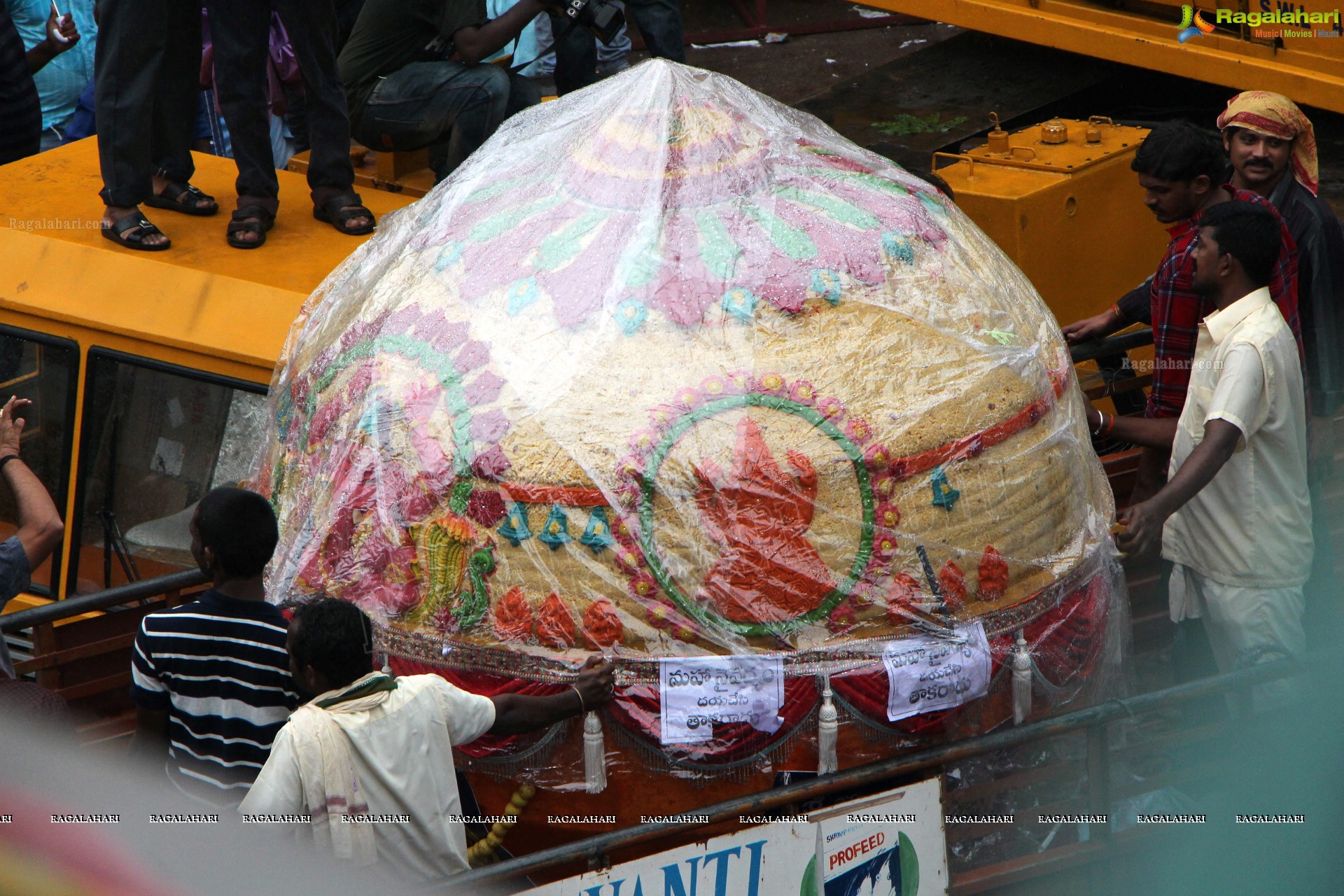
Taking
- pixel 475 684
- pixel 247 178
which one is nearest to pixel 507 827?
pixel 475 684

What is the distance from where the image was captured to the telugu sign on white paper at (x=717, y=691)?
10.8ft

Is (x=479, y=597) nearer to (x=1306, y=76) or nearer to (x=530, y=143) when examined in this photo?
(x=530, y=143)

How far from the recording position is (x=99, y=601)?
150 inches

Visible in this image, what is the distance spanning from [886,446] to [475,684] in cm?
110

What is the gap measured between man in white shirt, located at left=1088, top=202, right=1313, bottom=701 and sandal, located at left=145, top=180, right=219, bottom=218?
10.7ft

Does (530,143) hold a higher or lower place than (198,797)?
higher

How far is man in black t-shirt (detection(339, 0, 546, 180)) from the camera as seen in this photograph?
5285mm

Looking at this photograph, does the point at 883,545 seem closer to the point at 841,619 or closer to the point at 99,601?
the point at 841,619

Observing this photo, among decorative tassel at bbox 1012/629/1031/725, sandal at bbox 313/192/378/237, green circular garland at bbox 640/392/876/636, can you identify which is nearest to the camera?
green circular garland at bbox 640/392/876/636

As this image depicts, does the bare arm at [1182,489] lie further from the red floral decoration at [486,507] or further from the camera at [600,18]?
the camera at [600,18]

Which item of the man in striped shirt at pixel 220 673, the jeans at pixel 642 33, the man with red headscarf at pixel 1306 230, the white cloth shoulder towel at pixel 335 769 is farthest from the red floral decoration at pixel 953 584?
the jeans at pixel 642 33

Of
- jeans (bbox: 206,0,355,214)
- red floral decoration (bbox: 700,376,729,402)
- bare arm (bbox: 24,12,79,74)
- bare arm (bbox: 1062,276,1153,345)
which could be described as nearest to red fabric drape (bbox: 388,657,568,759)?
red floral decoration (bbox: 700,376,729,402)

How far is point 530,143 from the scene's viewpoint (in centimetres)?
399

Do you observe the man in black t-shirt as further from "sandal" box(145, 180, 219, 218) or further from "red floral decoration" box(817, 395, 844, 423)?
"red floral decoration" box(817, 395, 844, 423)
